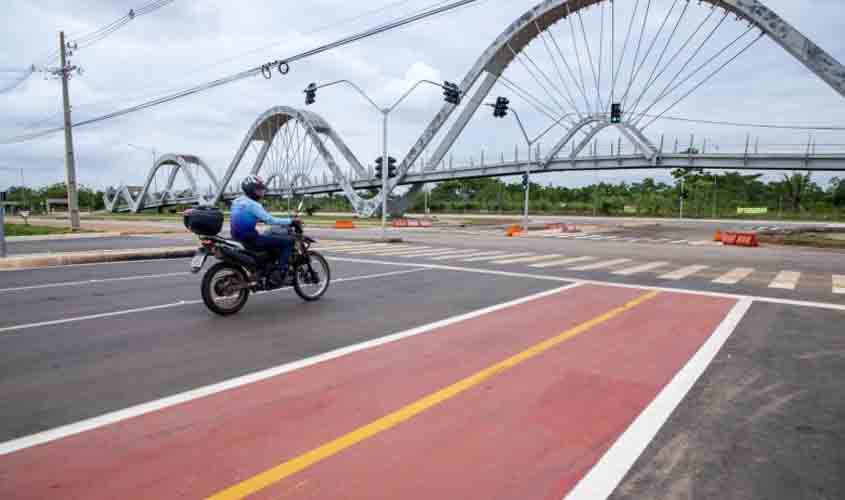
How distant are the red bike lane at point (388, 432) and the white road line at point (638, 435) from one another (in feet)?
A: 0.23

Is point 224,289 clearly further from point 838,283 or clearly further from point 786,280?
point 838,283

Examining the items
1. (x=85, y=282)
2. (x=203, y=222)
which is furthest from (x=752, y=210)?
(x=85, y=282)

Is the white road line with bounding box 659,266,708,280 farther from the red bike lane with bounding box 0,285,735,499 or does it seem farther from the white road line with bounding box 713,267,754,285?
the red bike lane with bounding box 0,285,735,499

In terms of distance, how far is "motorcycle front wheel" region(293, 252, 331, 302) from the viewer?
7.64 metres

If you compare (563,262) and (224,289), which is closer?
(224,289)

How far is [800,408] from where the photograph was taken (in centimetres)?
368

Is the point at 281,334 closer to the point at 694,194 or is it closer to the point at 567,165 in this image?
the point at 567,165

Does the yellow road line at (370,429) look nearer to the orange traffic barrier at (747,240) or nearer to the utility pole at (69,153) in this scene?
the orange traffic barrier at (747,240)

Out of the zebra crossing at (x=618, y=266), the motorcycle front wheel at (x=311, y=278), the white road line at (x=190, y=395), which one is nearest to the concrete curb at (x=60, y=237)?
the zebra crossing at (x=618, y=266)

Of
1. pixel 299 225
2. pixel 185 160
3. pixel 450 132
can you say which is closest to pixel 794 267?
pixel 299 225

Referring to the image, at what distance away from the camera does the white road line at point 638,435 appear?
101 inches

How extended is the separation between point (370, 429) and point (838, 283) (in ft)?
38.9

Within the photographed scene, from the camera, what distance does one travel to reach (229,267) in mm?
6754

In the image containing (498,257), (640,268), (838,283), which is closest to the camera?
(838,283)
